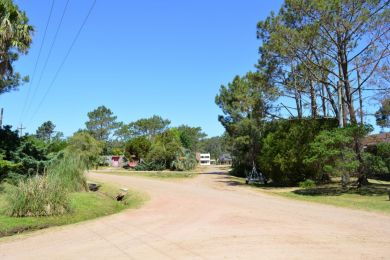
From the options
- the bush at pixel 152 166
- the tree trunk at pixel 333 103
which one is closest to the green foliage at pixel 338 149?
the tree trunk at pixel 333 103

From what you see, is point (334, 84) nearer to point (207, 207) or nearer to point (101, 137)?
point (207, 207)

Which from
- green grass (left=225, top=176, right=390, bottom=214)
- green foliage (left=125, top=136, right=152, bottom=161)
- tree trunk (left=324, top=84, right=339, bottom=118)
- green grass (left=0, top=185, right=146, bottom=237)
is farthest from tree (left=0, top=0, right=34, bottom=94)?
green foliage (left=125, top=136, right=152, bottom=161)

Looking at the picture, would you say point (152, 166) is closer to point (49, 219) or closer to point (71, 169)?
point (71, 169)

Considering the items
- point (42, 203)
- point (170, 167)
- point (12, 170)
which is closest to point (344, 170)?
point (42, 203)

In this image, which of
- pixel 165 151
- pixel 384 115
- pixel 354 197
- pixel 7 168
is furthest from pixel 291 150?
pixel 165 151

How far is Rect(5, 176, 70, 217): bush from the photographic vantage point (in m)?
13.4

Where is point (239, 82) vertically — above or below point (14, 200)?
above

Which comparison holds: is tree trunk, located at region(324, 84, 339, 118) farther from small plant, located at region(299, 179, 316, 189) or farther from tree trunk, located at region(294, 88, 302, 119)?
small plant, located at region(299, 179, 316, 189)

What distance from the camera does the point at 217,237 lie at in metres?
9.30

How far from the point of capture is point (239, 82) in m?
40.8

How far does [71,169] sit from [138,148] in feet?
144

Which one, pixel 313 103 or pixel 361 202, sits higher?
pixel 313 103

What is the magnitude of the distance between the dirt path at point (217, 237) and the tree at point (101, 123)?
278 ft

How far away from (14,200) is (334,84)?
19.4m
